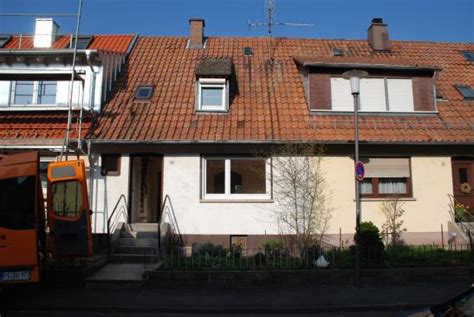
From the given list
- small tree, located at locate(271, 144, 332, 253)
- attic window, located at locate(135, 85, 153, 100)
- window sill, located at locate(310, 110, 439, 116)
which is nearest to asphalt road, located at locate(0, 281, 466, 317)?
small tree, located at locate(271, 144, 332, 253)

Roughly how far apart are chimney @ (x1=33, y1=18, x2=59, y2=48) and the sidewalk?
12.3m

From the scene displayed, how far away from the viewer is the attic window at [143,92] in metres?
16.7

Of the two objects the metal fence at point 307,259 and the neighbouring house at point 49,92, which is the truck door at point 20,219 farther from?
the neighbouring house at point 49,92

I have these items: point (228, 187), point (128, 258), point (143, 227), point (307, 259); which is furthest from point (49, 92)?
point (307, 259)

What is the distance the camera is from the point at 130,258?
42.6ft

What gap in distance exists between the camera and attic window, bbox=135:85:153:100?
1666 cm

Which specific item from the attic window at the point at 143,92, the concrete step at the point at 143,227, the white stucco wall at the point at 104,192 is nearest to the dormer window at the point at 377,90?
the attic window at the point at 143,92

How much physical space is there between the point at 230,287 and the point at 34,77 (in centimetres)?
977

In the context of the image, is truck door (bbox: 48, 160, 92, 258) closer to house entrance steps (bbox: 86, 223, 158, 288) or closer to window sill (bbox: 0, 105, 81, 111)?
house entrance steps (bbox: 86, 223, 158, 288)

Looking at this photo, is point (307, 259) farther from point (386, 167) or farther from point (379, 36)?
point (379, 36)

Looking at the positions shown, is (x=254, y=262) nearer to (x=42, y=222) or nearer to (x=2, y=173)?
(x=42, y=222)

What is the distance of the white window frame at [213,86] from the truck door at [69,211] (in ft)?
20.1

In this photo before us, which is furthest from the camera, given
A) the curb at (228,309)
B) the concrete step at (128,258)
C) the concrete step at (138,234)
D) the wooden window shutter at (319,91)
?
the wooden window shutter at (319,91)

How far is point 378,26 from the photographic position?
20.9m
